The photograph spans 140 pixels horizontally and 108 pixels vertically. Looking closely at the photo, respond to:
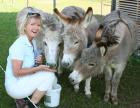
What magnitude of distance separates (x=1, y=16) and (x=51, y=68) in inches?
385

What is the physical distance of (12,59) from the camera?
15.0ft

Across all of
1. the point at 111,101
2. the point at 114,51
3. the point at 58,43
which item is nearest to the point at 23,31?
the point at 58,43

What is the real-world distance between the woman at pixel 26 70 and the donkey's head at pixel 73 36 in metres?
0.61

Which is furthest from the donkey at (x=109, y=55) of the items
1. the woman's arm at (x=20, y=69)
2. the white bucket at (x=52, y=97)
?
the woman's arm at (x=20, y=69)

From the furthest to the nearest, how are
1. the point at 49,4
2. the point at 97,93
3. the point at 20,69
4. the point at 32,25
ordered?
the point at 49,4
the point at 97,93
the point at 32,25
the point at 20,69

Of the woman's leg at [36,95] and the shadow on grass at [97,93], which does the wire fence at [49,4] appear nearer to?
the shadow on grass at [97,93]

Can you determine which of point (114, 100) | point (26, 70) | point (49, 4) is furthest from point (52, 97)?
point (49, 4)

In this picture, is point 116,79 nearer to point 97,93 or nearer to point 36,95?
point 97,93

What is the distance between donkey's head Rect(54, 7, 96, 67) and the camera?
536 cm

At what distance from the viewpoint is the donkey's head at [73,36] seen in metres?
5.36

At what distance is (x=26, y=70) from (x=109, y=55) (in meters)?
1.44

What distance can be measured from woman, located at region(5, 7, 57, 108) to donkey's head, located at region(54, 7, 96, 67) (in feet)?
2.01

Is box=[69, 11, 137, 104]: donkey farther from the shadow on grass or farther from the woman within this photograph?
the woman

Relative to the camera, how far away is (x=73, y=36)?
5457mm
